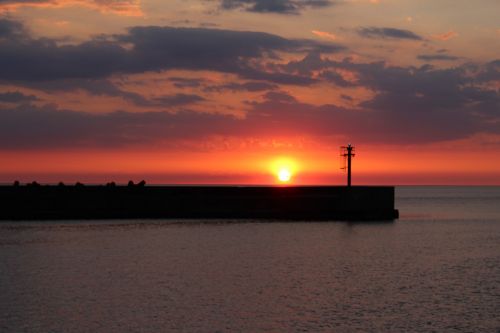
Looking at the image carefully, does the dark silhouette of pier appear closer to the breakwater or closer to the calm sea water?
the breakwater

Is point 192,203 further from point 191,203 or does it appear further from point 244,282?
point 244,282

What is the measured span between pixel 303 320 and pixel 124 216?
59.8 m

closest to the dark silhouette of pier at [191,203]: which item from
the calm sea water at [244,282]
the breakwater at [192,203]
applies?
the breakwater at [192,203]

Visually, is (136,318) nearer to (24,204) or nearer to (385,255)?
(385,255)

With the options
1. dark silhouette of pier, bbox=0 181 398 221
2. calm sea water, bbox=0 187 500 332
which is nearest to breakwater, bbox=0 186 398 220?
dark silhouette of pier, bbox=0 181 398 221

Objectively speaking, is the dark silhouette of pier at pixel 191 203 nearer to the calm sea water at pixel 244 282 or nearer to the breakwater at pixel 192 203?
the breakwater at pixel 192 203

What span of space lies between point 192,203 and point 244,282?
47.2m

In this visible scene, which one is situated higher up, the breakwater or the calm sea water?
the breakwater

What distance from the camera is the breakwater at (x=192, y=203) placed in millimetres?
86875

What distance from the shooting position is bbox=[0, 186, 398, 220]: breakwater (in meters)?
86.9

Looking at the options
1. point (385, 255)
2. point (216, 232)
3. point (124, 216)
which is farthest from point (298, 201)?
point (385, 255)

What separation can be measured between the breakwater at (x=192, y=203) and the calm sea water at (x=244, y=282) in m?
9.33

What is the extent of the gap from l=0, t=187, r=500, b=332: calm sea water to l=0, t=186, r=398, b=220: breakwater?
30.6 feet

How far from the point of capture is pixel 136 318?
32438 mm
